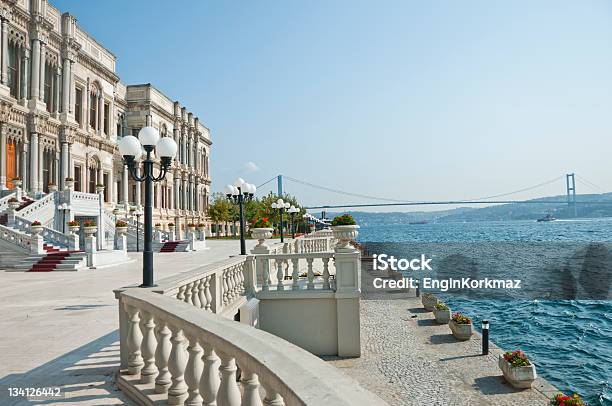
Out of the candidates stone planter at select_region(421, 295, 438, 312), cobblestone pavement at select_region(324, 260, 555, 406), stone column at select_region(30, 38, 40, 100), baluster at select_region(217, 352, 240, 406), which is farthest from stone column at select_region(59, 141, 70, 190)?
baluster at select_region(217, 352, 240, 406)

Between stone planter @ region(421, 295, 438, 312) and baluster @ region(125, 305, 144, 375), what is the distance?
16.6 m

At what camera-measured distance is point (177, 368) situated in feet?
13.0

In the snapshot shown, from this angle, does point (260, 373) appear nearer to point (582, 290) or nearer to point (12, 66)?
point (12, 66)

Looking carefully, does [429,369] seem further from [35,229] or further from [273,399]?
[35,229]

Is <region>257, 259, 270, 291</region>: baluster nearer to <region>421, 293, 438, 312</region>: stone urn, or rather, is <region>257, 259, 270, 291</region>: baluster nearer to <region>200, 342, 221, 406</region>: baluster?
<region>200, 342, 221, 406</region>: baluster

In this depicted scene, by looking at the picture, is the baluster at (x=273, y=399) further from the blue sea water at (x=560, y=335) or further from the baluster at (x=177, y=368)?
the blue sea water at (x=560, y=335)

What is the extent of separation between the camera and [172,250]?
3206 centimetres

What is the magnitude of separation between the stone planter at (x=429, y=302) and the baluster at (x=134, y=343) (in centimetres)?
1661

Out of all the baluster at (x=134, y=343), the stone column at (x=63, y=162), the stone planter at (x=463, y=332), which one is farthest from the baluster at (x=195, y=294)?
the stone column at (x=63, y=162)

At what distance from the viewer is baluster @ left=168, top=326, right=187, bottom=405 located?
3.89 meters

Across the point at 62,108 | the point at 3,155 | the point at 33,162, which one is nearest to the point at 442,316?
the point at 3,155

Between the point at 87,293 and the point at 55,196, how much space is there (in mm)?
16516

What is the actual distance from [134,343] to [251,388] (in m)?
2.64

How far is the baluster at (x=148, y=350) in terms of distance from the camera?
4.49 metres
